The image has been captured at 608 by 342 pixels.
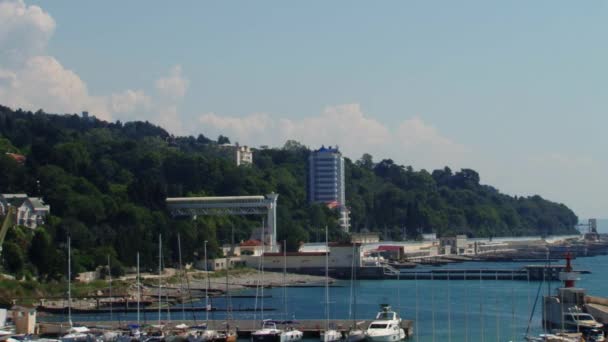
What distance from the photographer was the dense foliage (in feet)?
260

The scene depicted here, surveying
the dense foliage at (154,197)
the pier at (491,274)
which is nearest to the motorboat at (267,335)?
the dense foliage at (154,197)

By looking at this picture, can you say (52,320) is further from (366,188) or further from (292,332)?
(366,188)

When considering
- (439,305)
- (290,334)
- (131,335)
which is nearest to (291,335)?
(290,334)

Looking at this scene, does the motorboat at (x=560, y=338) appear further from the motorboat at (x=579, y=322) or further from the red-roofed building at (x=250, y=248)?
the red-roofed building at (x=250, y=248)

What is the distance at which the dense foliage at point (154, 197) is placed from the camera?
7925 centimetres

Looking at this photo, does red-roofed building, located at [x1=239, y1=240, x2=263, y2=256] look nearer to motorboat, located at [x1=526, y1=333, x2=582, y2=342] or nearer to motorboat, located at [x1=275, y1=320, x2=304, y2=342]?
motorboat, located at [x1=275, y1=320, x2=304, y2=342]

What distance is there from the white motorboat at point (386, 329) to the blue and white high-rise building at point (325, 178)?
383 ft

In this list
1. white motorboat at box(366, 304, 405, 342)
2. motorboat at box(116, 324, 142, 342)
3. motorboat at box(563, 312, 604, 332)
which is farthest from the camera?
motorboat at box(563, 312, 604, 332)

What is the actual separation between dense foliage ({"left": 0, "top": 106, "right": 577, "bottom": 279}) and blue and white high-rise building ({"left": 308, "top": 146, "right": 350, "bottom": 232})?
2483 millimetres

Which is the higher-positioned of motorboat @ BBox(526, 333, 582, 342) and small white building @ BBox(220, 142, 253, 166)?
small white building @ BBox(220, 142, 253, 166)

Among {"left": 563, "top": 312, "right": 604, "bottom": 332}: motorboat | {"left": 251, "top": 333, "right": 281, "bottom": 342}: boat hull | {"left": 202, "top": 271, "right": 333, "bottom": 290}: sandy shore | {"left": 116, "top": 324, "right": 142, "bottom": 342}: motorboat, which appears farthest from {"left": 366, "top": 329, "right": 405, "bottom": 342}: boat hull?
{"left": 202, "top": 271, "right": 333, "bottom": 290}: sandy shore

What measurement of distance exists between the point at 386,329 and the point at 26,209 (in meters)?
43.9

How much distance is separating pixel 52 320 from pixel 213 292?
2056 centimetres

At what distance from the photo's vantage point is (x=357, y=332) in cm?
4503
